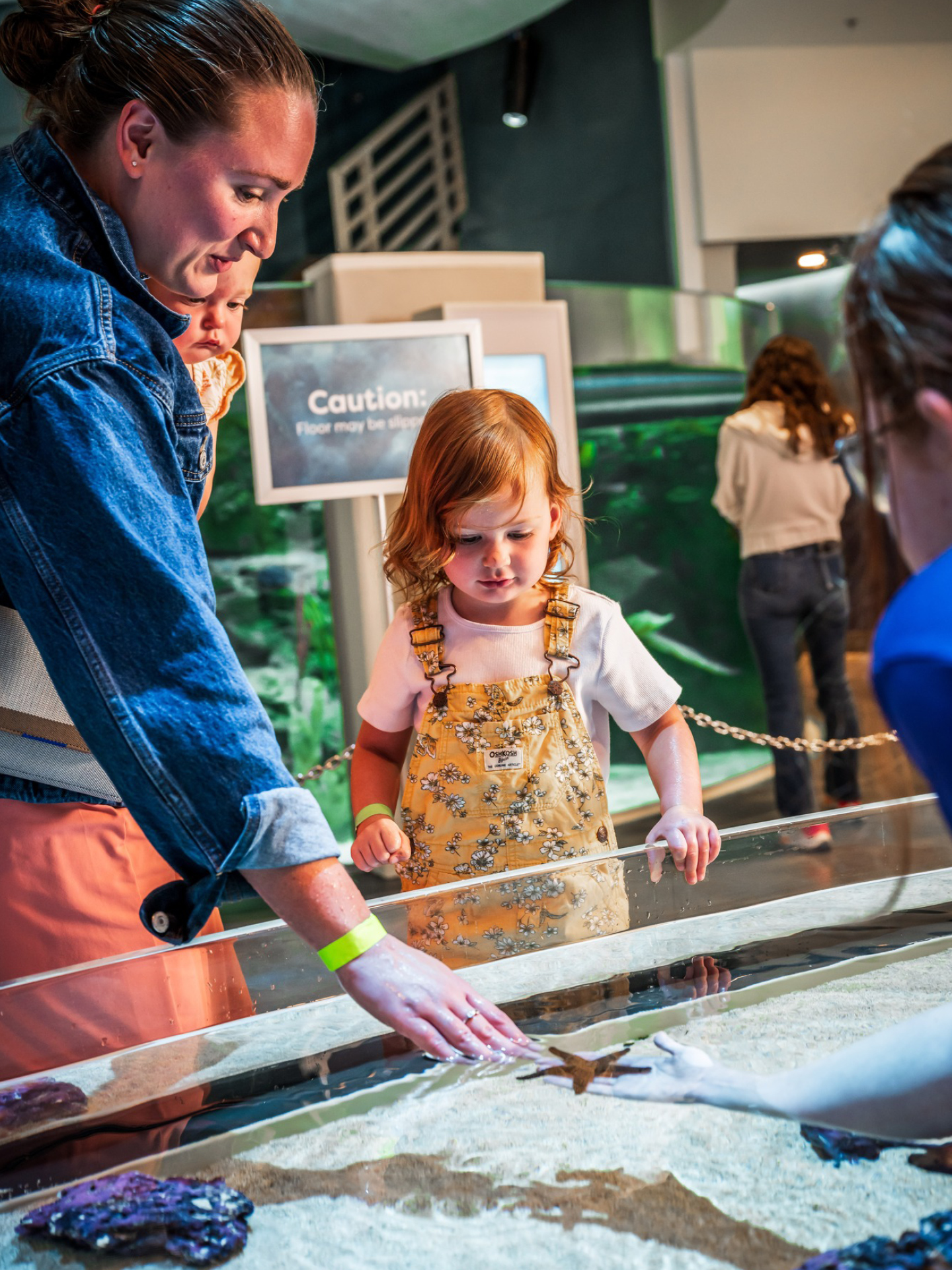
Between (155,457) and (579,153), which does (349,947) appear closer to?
(155,457)

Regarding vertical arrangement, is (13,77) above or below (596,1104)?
above

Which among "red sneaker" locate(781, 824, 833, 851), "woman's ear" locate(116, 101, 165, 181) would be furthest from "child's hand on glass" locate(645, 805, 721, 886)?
"woman's ear" locate(116, 101, 165, 181)

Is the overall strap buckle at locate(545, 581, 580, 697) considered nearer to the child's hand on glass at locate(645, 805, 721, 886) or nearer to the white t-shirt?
the white t-shirt

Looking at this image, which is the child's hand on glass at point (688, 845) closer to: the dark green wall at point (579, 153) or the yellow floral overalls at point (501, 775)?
the yellow floral overalls at point (501, 775)

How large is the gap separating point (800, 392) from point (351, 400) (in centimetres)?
165

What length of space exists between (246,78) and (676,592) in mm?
4212

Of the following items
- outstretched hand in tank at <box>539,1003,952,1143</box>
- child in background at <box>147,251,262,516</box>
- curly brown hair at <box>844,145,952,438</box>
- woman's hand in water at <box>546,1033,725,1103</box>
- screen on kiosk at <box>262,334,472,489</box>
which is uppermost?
screen on kiosk at <box>262,334,472,489</box>

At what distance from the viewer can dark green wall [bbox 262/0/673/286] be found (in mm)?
7090

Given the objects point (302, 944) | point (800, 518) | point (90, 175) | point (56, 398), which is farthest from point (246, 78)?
point (800, 518)

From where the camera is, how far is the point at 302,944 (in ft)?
3.77

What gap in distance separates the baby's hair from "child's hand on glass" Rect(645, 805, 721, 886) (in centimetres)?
48

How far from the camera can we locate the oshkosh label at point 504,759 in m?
1.61

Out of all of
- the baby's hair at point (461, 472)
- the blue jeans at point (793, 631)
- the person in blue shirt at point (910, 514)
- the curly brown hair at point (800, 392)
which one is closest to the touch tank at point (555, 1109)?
the person in blue shirt at point (910, 514)

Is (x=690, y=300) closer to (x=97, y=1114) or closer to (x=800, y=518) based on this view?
(x=800, y=518)
